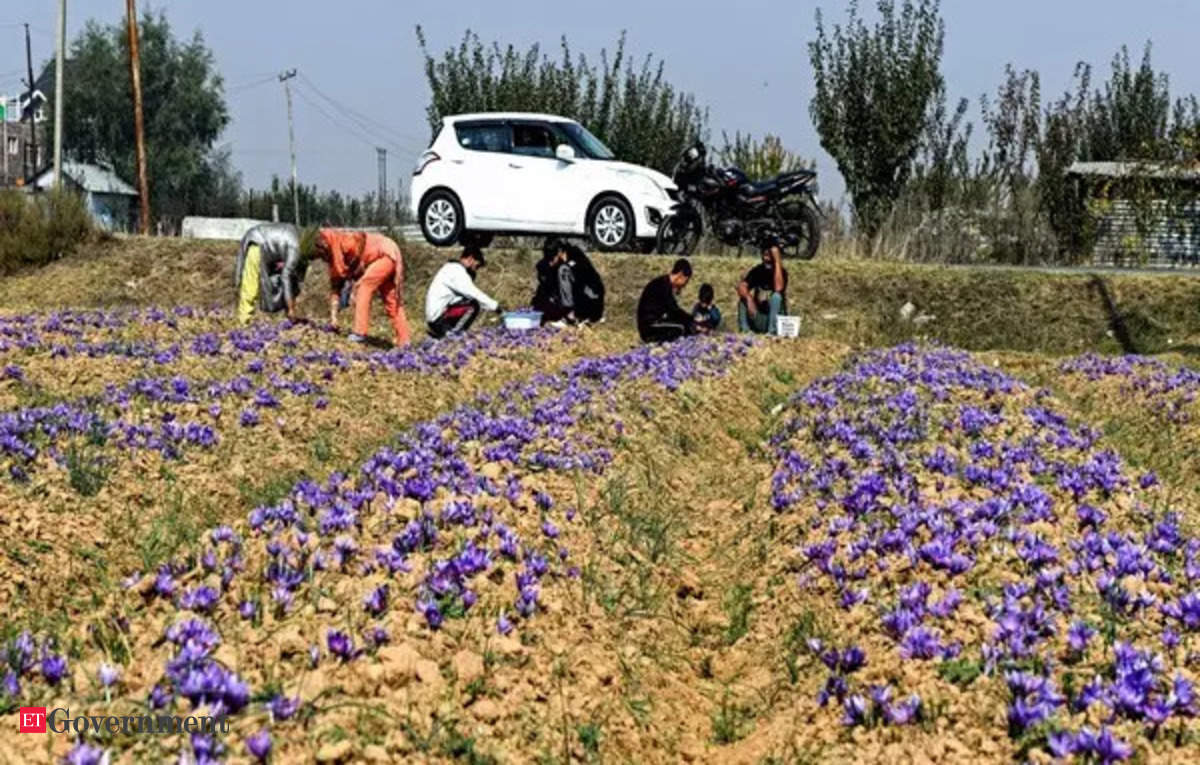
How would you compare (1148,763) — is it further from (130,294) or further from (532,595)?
(130,294)

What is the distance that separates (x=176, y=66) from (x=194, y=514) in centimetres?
8674

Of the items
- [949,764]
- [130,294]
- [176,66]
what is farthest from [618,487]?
[176,66]

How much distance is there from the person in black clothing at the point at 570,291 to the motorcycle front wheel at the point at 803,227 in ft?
19.2

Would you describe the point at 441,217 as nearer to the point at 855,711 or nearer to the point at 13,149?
the point at 855,711

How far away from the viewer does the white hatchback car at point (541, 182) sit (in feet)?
70.0

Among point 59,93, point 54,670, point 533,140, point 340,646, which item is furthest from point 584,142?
point 59,93

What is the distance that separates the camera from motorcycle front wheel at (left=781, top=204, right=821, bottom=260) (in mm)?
21719

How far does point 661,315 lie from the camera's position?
1645cm

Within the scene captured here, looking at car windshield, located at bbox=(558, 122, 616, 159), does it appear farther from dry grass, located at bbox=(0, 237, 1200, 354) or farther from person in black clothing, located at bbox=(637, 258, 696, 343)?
person in black clothing, located at bbox=(637, 258, 696, 343)

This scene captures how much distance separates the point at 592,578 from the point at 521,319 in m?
11.0

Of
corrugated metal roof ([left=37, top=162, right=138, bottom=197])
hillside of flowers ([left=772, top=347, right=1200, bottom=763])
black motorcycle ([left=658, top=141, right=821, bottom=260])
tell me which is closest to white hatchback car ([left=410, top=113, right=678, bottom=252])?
black motorcycle ([left=658, top=141, right=821, bottom=260])

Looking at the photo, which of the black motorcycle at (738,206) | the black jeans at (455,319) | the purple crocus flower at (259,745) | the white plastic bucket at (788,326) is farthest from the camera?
the black motorcycle at (738,206)

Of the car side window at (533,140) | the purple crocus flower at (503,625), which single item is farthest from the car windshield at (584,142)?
the purple crocus flower at (503,625)

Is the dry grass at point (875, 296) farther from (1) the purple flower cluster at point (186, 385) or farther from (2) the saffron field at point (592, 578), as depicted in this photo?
(2) the saffron field at point (592, 578)
